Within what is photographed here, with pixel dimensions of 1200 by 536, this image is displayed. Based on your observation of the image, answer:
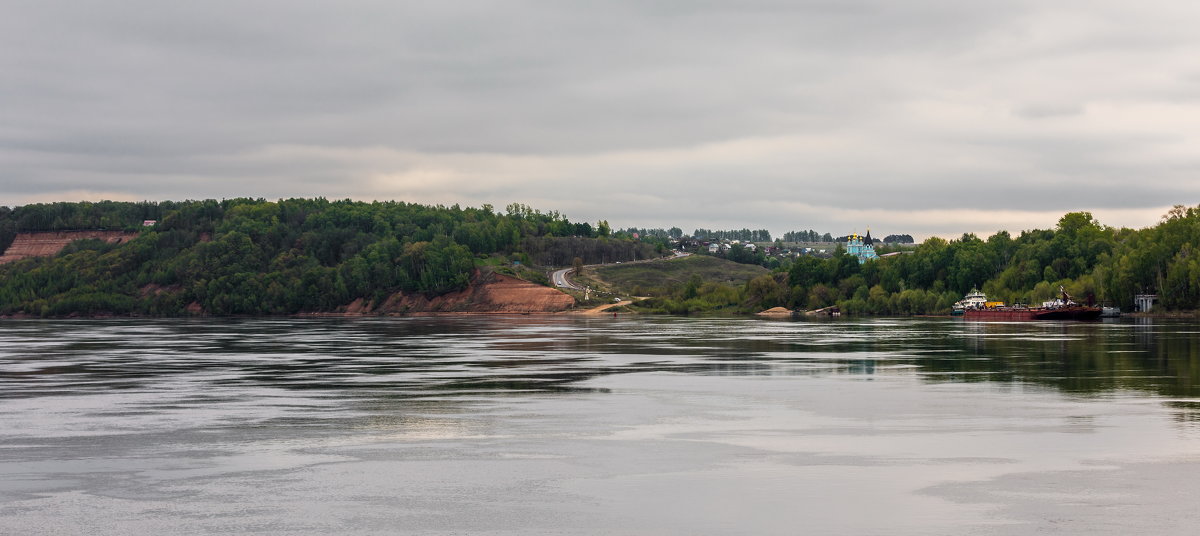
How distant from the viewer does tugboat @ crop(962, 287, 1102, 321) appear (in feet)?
501

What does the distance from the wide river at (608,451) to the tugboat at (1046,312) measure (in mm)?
107772

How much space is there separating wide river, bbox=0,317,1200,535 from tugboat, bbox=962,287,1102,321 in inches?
4243

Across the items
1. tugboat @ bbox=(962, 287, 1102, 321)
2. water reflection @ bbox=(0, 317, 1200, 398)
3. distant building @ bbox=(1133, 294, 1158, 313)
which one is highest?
distant building @ bbox=(1133, 294, 1158, 313)

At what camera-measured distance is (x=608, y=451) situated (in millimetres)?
26078

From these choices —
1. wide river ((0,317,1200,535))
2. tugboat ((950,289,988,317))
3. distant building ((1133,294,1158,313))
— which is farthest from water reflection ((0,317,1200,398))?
→ tugboat ((950,289,988,317))

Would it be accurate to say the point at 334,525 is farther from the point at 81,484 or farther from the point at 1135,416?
the point at 1135,416

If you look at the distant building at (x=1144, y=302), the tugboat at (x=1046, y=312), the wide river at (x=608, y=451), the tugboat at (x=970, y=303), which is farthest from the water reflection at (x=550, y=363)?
the tugboat at (x=970, y=303)

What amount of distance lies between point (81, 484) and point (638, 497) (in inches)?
421

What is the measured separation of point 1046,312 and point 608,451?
142751mm

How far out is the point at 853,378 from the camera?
155 feet

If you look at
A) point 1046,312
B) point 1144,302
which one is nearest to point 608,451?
point 1046,312

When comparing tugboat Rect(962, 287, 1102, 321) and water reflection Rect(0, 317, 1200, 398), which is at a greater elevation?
tugboat Rect(962, 287, 1102, 321)

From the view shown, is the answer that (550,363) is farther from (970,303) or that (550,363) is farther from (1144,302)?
(970,303)

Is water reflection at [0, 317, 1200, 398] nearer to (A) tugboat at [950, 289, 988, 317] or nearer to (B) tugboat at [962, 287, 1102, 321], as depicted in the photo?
(B) tugboat at [962, 287, 1102, 321]
